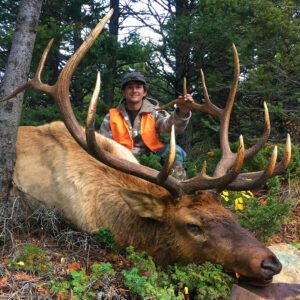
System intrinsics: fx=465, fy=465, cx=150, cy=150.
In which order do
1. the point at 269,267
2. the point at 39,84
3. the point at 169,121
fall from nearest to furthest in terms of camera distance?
the point at 269,267, the point at 39,84, the point at 169,121

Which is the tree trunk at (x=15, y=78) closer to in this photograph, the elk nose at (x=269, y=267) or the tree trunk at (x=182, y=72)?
the elk nose at (x=269, y=267)

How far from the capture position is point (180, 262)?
407 cm

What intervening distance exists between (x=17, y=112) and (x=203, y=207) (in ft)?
7.62

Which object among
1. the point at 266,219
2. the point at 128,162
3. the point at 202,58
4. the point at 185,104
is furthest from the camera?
the point at 202,58

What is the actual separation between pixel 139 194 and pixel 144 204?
4.9 inches

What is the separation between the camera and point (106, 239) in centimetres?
422

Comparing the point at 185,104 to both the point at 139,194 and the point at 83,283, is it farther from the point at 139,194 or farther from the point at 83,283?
the point at 83,283

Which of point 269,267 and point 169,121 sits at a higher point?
point 169,121

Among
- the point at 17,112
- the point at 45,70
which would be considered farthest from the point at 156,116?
the point at 45,70

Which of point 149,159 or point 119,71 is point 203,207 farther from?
point 119,71

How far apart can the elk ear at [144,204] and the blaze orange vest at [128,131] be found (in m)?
2.35

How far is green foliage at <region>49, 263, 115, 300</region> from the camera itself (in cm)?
321

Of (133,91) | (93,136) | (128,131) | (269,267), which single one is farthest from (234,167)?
(133,91)

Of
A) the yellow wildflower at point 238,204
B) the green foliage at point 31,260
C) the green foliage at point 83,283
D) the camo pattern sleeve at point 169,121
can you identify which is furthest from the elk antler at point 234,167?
the green foliage at point 31,260
